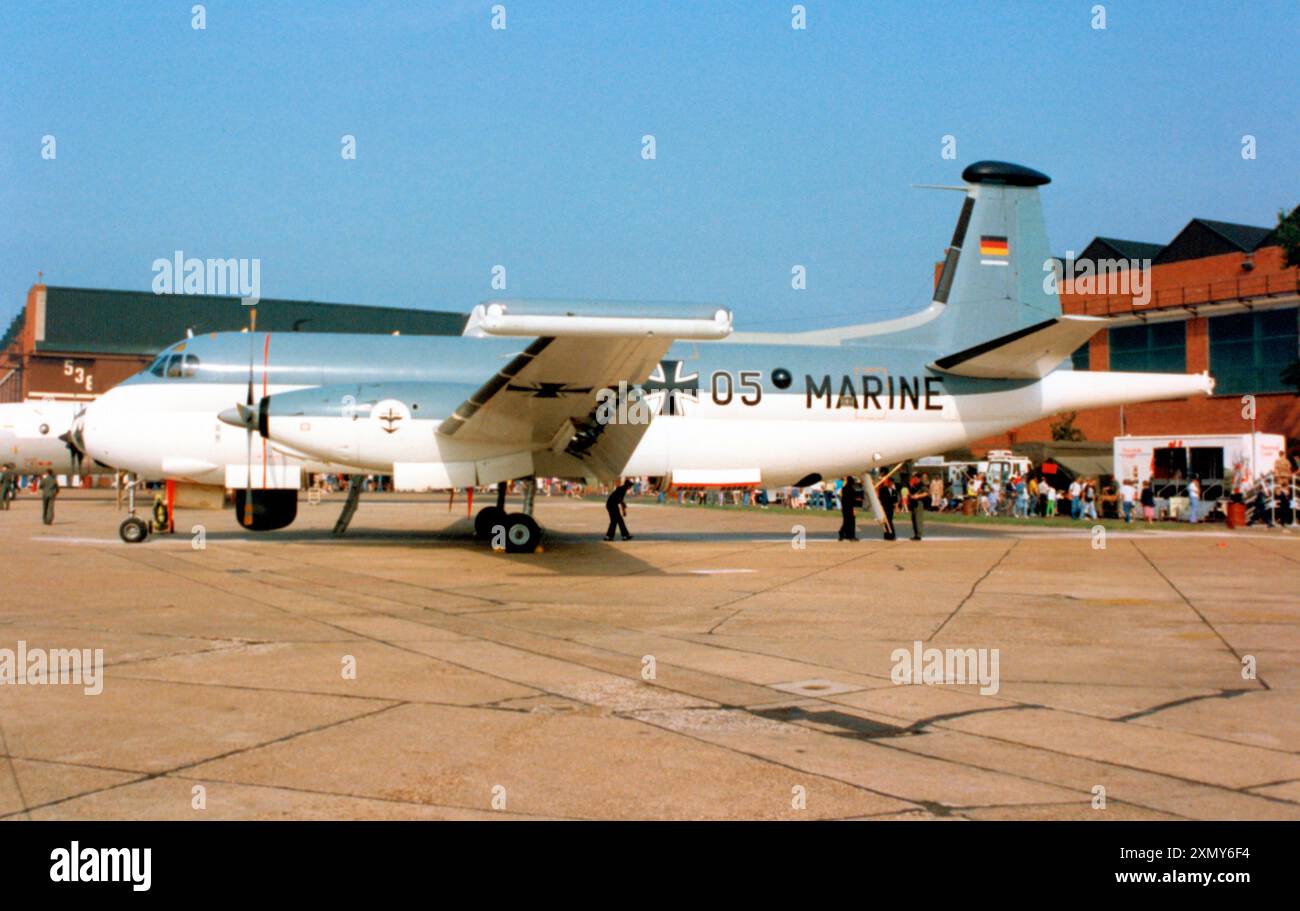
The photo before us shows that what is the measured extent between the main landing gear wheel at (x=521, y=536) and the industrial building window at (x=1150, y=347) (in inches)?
1890

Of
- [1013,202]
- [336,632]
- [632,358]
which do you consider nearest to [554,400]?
[632,358]

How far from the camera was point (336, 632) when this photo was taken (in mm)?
10188

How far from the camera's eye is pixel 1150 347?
5872 centimetres

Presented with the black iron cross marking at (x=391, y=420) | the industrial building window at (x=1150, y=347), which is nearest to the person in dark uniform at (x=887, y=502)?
the black iron cross marking at (x=391, y=420)

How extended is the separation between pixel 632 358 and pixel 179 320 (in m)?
50.9

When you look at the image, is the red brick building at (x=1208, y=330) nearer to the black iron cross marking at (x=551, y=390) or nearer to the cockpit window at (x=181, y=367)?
the black iron cross marking at (x=551, y=390)

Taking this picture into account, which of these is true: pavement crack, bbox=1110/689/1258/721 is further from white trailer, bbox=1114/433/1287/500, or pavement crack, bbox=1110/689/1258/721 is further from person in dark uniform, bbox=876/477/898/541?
white trailer, bbox=1114/433/1287/500

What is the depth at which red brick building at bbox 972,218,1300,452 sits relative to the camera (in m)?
53.5

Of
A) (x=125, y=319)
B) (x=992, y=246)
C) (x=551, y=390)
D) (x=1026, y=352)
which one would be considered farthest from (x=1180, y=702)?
(x=125, y=319)

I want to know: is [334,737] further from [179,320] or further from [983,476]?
[179,320]

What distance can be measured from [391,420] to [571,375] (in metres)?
3.66

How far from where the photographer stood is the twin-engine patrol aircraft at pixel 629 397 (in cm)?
1825

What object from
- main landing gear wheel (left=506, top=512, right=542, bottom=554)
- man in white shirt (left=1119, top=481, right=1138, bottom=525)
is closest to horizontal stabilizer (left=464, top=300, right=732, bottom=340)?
main landing gear wheel (left=506, top=512, right=542, bottom=554)

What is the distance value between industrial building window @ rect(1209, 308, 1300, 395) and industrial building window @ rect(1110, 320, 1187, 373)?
1593mm
